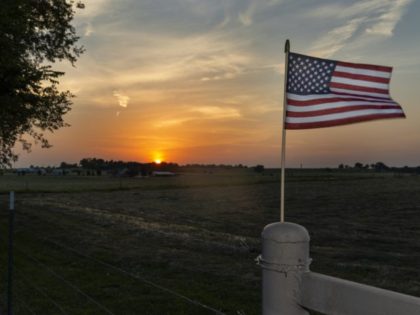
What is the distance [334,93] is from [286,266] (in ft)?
5.69

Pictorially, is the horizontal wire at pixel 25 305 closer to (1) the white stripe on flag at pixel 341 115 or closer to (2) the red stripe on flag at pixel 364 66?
(1) the white stripe on flag at pixel 341 115

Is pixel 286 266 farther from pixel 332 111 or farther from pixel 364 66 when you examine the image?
pixel 364 66

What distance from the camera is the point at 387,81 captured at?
13.6ft

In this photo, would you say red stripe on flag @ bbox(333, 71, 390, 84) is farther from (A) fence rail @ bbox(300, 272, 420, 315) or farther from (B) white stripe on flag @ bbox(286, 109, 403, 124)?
(A) fence rail @ bbox(300, 272, 420, 315)

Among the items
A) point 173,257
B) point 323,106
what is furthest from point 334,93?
point 173,257

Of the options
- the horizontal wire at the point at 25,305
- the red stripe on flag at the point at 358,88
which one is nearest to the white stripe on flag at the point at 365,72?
the red stripe on flag at the point at 358,88

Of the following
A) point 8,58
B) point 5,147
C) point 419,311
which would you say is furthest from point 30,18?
point 419,311

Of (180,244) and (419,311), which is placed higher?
(419,311)

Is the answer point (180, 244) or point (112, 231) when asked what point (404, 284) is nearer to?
point (180, 244)

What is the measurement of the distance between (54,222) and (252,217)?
40.4 ft

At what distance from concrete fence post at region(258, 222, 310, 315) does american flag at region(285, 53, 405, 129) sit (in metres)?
1.12

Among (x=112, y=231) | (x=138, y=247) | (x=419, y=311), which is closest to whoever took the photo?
(x=419, y=311)

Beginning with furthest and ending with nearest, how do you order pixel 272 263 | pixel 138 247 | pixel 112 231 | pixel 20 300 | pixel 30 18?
pixel 112 231
pixel 30 18
pixel 138 247
pixel 20 300
pixel 272 263

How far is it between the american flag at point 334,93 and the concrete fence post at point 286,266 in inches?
43.9
